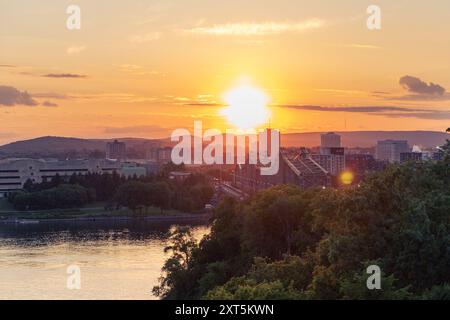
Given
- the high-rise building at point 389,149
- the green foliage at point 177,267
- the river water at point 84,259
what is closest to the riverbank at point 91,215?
the river water at point 84,259

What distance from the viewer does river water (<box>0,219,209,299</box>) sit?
46.5 feet

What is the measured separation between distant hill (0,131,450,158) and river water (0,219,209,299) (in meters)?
32.6

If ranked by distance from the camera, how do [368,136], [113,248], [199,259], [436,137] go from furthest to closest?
[368,136] → [436,137] → [113,248] → [199,259]

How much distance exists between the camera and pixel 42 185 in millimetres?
40250

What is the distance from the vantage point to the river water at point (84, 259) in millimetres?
14172

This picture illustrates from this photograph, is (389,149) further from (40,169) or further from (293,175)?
(293,175)

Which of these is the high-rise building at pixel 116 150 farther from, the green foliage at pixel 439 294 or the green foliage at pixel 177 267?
the green foliage at pixel 439 294

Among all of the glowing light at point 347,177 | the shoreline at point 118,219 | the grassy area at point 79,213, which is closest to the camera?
the glowing light at point 347,177

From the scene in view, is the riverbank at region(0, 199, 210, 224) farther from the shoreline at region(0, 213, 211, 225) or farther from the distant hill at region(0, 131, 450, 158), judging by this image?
the distant hill at region(0, 131, 450, 158)

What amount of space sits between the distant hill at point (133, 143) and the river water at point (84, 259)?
32.6 metres

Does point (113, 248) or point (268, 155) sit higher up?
point (268, 155)

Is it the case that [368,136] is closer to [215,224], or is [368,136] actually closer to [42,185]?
[42,185]
